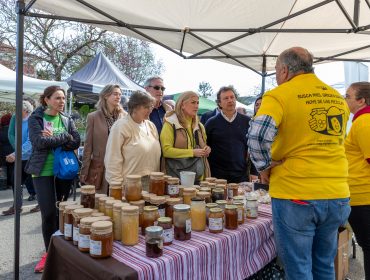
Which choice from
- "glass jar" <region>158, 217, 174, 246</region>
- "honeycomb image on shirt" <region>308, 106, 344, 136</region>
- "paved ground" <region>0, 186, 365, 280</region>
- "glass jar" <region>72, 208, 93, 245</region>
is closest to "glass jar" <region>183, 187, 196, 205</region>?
"glass jar" <region>158, 217, 174, 246</region>

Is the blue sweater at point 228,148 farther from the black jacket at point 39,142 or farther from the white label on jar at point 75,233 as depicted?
the white label on jar at point 75,233

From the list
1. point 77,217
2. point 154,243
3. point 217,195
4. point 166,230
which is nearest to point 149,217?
point 166,230

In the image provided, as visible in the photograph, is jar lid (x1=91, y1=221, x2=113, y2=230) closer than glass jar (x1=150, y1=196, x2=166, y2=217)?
Yes

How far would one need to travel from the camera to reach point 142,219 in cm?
163

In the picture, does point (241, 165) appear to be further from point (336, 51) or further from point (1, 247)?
point (1, 247)

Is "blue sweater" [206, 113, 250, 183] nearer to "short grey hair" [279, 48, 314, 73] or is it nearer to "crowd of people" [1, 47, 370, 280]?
"crowd of people" [1, 47, 370, 280]

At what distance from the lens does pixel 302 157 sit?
1.63m

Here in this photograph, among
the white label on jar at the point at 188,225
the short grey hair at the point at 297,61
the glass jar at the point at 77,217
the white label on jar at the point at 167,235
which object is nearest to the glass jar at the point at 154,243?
the white label on jar at the point at 167,235

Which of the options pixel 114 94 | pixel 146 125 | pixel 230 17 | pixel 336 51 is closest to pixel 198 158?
pixel 146 125

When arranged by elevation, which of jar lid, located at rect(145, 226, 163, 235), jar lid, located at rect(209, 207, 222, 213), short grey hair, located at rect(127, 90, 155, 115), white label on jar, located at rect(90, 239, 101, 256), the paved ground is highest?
short grey hair, located at rect(127, 90, 155, 115)

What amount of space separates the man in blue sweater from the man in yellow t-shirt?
1.31m

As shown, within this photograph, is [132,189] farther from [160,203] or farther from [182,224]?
[182,224]

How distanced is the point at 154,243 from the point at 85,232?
0.31m

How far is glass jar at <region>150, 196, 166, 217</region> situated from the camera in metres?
1.74
